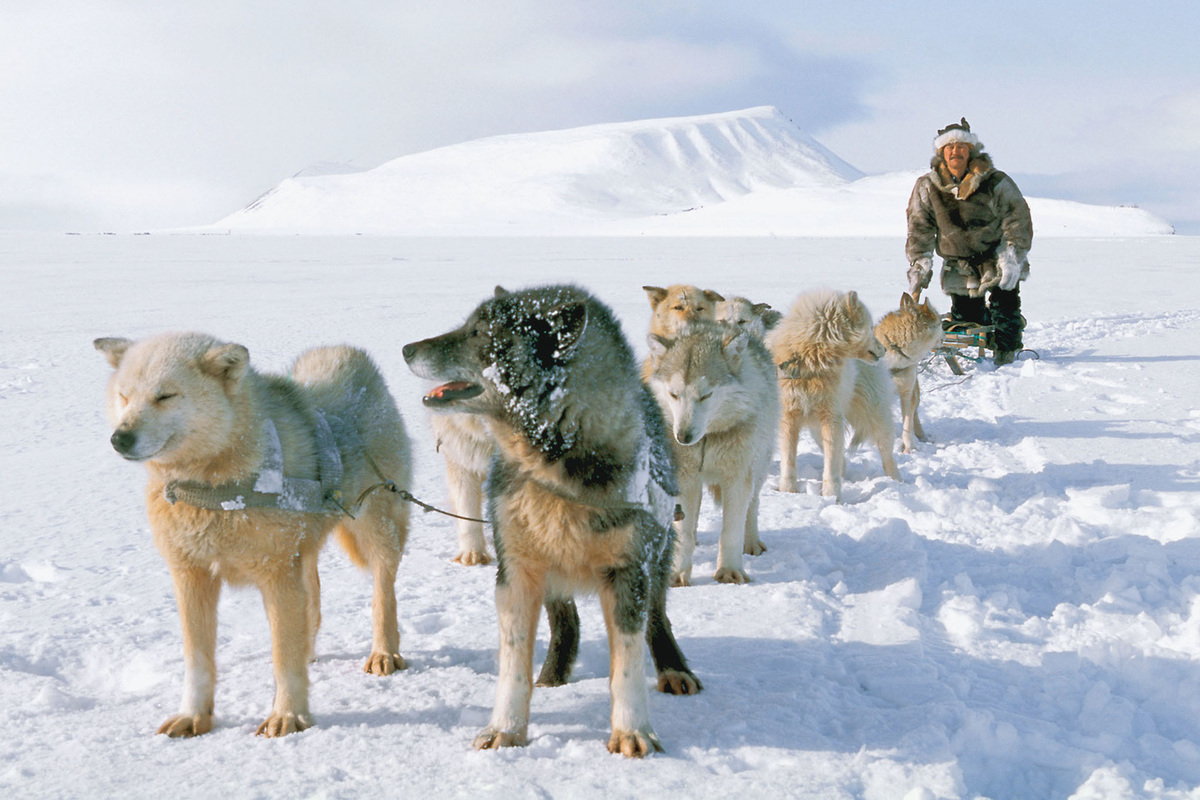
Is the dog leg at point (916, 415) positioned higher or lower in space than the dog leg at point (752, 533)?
higher

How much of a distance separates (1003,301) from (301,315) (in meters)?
9.84

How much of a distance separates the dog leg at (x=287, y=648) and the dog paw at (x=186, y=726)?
0.56ft

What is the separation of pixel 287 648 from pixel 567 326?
131 cm

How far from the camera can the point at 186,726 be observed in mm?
2520

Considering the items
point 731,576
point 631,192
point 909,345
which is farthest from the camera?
point 631,192

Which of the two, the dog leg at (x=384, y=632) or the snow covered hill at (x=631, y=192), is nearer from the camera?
the dog leg at (x=384, y=632)

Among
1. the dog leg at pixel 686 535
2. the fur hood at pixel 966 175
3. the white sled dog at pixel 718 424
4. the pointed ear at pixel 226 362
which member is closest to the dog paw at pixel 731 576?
the white sled dog at pixel 718 424

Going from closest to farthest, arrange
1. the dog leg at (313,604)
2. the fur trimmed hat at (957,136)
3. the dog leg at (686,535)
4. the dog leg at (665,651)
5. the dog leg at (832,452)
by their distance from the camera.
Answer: the dog leg at (665,651) < the dog leg at (313,604) < the dog leg at (686,535) < the dog leg at (832,452) < the fur trimmed hat at (957,136)

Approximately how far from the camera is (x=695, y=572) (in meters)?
4.20

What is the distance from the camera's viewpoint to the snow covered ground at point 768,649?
232cm

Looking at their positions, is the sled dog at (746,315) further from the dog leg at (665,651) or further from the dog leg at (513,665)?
the dog leg at (513,665)

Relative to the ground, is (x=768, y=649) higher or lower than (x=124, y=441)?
lower

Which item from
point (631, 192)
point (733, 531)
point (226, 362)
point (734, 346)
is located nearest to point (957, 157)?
point (734, 346)

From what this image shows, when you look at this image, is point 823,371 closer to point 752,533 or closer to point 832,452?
point 832,452
